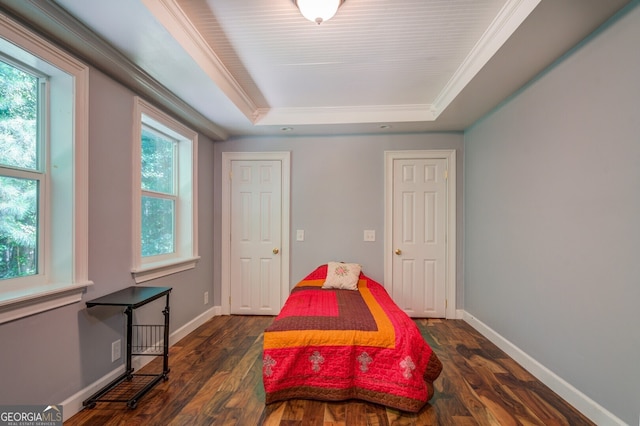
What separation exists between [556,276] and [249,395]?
2319mm

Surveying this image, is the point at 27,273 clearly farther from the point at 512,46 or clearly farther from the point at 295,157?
the point at 512,46

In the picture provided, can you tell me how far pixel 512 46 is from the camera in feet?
5.77

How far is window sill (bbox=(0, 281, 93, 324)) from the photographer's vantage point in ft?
4.47

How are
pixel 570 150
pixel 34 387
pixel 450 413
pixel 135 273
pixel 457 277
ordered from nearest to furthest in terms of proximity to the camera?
pixel 34 387, pixel 450 413, pixel 570 150, pixel 135 273, pixel 457 277

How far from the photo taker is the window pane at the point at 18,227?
1.49m

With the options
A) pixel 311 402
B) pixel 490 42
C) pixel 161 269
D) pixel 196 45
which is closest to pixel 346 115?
pixel 490 42

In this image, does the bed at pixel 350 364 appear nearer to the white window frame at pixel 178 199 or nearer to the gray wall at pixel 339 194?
the white window frame at pixel 178 199

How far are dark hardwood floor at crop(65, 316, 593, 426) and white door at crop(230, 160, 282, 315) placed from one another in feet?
3.19

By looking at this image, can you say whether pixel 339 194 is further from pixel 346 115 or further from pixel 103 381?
pixel 103 381

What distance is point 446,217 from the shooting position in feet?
11.1

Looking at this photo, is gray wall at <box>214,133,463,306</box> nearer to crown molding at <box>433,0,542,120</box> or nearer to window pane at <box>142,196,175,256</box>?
window pane at <box>142,196,175,256</box>

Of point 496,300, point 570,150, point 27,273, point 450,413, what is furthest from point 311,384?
point 570,150
